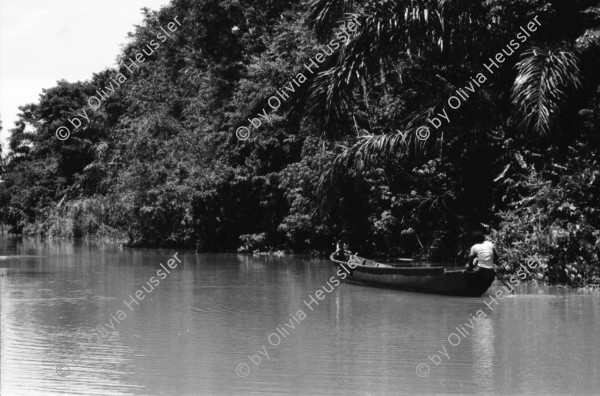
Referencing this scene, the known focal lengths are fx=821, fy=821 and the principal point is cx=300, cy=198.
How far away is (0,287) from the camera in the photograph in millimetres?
19656

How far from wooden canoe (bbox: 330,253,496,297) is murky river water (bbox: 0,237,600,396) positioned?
0.98 ft

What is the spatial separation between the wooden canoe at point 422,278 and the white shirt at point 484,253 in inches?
6.6

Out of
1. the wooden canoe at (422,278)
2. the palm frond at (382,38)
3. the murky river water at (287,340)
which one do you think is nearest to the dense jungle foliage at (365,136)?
the palm frond at (382,38)

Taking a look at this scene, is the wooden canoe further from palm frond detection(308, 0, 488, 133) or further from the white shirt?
palm frond detection(308, 0, 488, 133)

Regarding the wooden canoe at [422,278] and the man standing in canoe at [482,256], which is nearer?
the man standing in canoe at [482,256]

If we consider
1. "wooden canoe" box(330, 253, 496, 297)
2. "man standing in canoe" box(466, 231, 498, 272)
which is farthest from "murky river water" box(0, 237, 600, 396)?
"man standing in canoe" box(466, 231, 498, 272)

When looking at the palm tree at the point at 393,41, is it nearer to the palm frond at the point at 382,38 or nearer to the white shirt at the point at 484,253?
the palm frond at the point at 382,38

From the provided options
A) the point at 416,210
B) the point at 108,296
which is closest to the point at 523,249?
the point at 416,210

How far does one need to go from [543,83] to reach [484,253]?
12.9ft

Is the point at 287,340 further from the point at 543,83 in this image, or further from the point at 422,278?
the point at 543,83

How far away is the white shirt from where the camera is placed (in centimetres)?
1631

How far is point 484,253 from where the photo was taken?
16328 millimetres

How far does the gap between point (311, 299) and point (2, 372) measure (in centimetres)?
873

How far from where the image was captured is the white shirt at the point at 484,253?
16.3 meters
